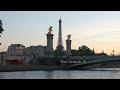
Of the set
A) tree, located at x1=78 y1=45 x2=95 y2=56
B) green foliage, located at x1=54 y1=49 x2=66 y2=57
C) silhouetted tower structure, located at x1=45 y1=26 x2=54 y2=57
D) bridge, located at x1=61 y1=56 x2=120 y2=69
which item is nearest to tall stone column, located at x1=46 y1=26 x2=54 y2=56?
silhouetted tower structure, located at x1=45 y1=26 x2=54 y2=57

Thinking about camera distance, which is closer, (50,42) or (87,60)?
(87,60)

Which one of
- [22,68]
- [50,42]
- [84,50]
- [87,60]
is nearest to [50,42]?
[50,42]

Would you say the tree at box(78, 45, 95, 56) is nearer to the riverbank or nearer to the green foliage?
the green foliage

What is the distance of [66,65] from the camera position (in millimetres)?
38375

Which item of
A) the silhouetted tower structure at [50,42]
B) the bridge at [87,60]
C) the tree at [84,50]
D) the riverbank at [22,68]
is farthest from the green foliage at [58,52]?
the riverbank at [22,68]

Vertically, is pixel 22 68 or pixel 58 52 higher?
pixel 58 52

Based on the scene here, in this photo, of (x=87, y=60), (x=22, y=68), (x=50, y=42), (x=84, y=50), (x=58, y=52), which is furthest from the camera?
(x=84, y=50)

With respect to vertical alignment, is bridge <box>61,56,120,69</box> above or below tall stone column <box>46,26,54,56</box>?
below

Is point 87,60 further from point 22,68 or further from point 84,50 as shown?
point 84,50

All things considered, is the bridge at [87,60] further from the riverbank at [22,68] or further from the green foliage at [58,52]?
the green foliage at [58,52]
